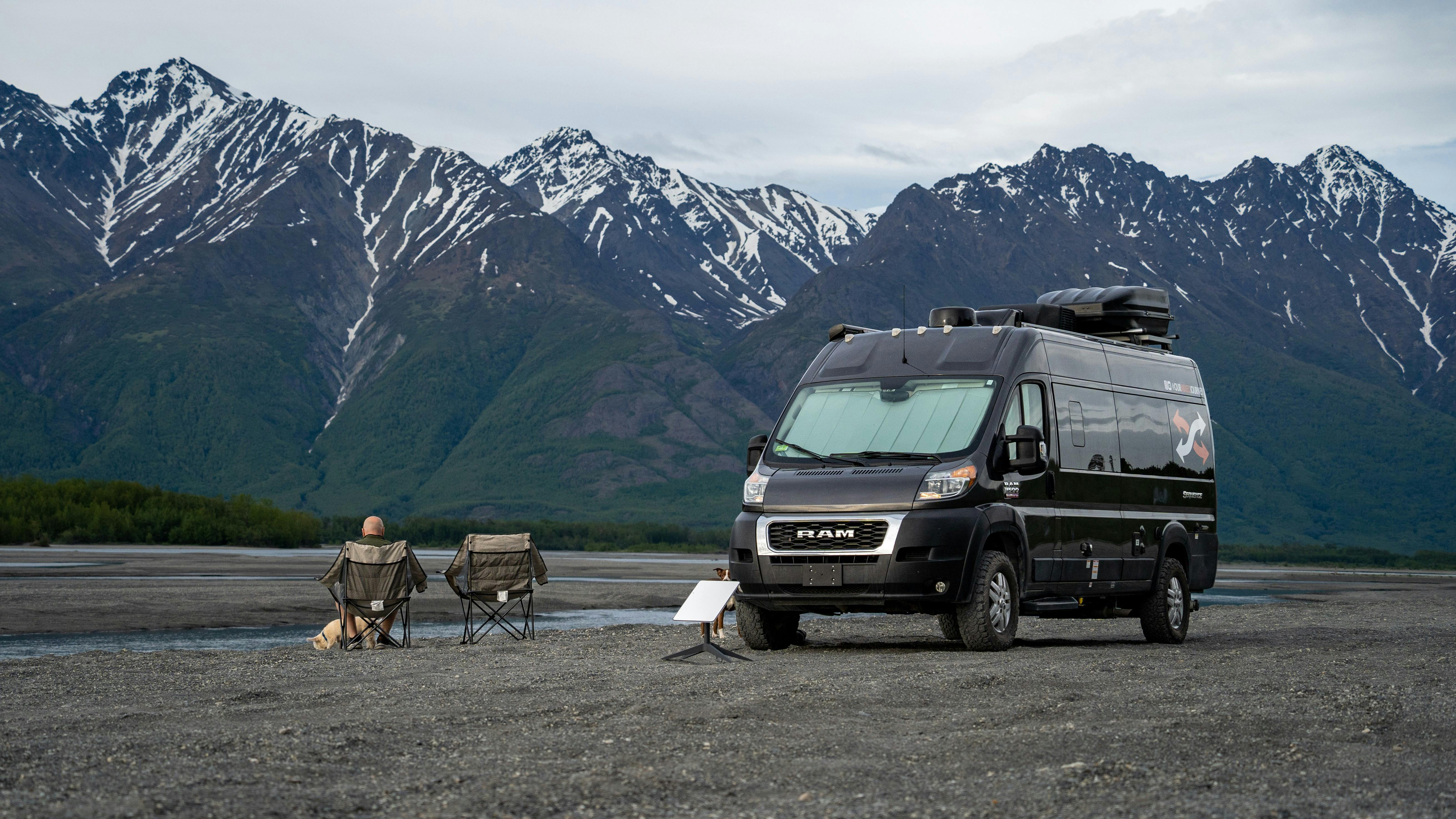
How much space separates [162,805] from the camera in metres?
6.91

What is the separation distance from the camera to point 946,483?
1435 cm

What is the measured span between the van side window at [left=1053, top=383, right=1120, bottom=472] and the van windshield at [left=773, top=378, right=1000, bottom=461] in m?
1.38

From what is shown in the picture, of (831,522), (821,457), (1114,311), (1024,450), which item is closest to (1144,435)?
(1114,311)

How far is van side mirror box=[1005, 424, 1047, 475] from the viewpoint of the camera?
1470 cm

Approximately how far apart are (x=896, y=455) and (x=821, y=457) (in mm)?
800

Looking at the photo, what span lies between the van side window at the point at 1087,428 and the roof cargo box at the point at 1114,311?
1565 millimetres

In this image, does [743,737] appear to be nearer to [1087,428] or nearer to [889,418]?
[889,418]

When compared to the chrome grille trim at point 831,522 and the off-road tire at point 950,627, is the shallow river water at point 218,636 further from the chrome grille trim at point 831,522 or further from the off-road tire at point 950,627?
the chrome grille trim at point 831,522

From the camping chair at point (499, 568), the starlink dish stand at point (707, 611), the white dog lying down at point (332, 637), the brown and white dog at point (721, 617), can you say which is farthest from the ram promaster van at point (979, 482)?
the white dog lying down at point (332, 637)

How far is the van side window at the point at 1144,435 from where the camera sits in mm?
17406

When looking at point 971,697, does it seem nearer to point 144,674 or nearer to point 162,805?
point 162,805

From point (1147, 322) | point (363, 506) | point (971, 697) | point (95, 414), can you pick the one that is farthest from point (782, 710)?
point (95, 414)

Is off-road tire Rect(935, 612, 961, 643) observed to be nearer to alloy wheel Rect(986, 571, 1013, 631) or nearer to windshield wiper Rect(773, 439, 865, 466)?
alloy wheel Rect(986, 571, 1013, 631)

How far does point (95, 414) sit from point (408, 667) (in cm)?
20270
